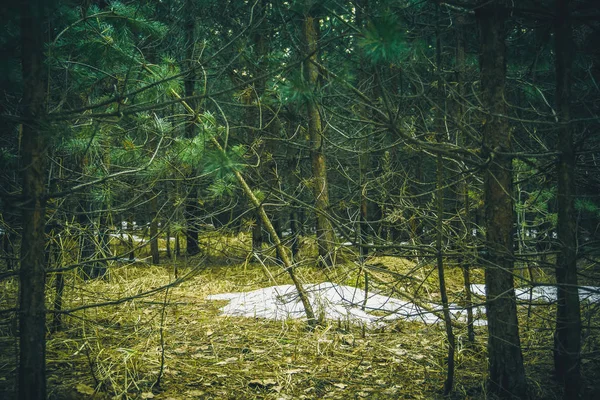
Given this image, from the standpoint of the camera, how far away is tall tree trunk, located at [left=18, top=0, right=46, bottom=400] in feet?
10.2

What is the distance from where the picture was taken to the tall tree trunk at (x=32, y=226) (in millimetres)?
3111

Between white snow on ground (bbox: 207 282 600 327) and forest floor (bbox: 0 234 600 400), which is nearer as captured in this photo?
forest floor (bbox: 0 234 600 400)

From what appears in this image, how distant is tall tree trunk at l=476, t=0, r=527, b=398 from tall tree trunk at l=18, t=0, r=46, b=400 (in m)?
3.26

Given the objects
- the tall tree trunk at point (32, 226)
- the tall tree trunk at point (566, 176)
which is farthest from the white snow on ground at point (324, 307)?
the tall tree trunk at point (32, 226)

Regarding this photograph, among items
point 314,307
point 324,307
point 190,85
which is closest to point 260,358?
point 324,307

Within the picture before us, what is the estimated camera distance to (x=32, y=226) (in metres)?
3.13

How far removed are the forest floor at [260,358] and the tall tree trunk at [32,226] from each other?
45 centimetres

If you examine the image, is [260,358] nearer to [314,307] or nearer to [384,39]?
[314,307]

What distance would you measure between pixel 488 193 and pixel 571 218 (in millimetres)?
640

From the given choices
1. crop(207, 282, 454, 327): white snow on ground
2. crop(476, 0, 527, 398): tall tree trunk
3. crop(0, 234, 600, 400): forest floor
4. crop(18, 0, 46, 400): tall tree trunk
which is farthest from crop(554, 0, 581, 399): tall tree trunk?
crop(18, 0, 46, 400): tall tree trunk

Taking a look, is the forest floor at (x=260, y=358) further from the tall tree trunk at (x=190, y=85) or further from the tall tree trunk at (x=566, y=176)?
the tall tree trunk at (x=190, y=85)

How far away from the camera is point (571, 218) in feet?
12.3

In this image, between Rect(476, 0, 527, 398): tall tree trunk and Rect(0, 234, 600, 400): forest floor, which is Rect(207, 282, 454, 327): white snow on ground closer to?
Rect(0, 234, 600, 400): forest floor

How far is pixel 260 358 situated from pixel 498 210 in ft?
9.30
